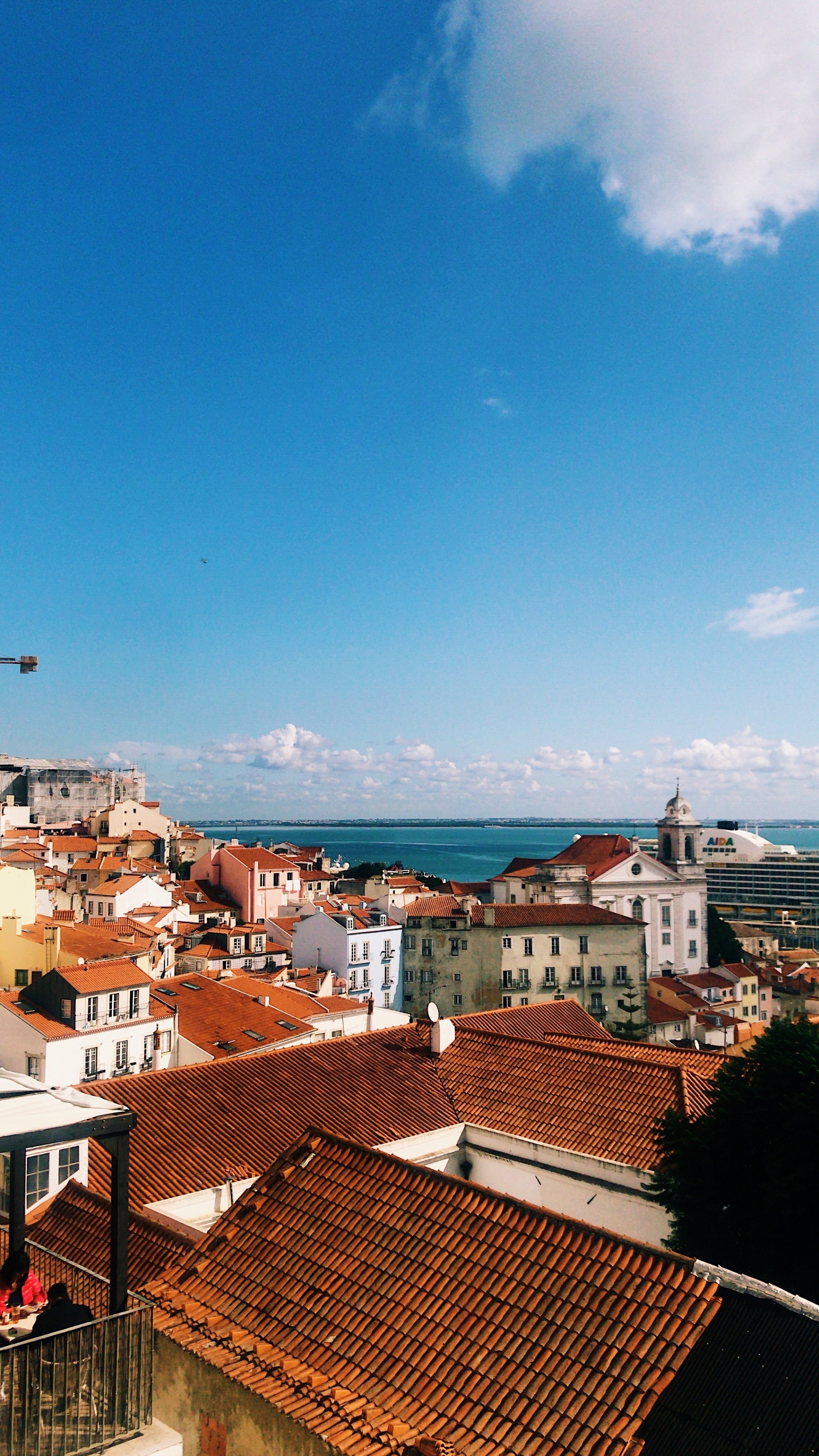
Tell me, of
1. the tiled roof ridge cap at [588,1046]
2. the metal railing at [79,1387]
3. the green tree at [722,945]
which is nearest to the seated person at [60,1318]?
the metal railing at [79,1387]

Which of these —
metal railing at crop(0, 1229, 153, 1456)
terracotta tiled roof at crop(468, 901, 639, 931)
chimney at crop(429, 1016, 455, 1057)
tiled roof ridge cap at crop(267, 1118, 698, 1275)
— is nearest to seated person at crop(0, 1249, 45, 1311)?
metal railing at crop(0, 1229, 153, 1456)

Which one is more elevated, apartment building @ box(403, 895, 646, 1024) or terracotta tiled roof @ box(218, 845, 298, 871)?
terracotta tiled roof @ box(218, 845, 298, 871)

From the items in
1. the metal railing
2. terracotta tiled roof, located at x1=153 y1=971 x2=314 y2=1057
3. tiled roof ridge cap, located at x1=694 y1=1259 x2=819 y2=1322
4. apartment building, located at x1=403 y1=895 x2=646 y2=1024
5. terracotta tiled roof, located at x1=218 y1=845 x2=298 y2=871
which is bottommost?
apartment building, located at x1=403 y1=895 x2=646 y2=1024

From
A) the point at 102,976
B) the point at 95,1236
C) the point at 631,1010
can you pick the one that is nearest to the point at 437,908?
the point at 631,1010

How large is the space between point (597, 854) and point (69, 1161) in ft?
218

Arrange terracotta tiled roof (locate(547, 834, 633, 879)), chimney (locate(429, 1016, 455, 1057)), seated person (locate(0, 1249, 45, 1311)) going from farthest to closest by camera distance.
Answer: terracotta tiled roof (locate(547, 834, 633, 879))
chimney (locate(429, 1016, 455, 1057))
seated person (locate(0, 1249, 45, 1311))

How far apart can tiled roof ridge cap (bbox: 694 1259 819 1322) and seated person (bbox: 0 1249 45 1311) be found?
4.79m

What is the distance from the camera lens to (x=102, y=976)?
3125 cm

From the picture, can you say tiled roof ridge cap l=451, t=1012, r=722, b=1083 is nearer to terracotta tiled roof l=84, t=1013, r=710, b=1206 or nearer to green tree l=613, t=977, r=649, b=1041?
terracotta tiled roof l=84, t=1013, r=710, b=1206

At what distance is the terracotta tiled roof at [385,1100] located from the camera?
1432 cm

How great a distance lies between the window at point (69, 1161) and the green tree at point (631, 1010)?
41.0 metres

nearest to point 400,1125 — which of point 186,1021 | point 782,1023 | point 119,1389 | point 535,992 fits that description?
point 782,1023

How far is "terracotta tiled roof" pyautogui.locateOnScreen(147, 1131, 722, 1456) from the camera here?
6.29 meters

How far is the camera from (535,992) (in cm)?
5412
